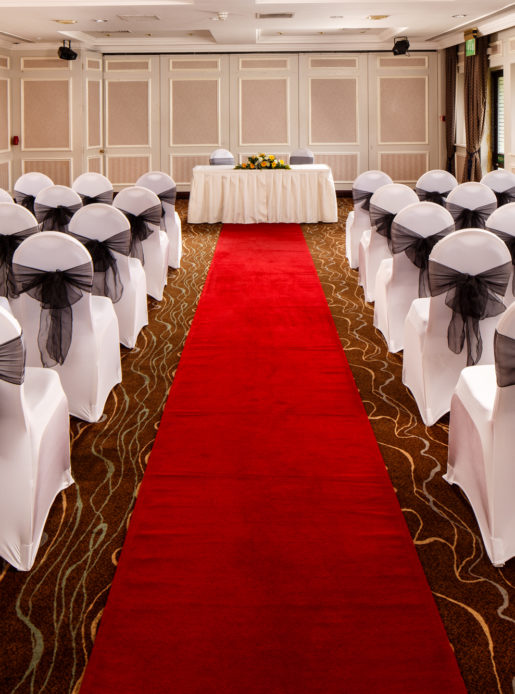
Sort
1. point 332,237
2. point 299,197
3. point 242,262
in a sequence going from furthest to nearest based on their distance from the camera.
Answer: point 299,197
point 332,237
point 242,262

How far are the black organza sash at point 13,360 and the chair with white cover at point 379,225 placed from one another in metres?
3.79

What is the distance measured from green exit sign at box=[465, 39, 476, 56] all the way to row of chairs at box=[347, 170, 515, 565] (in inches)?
285

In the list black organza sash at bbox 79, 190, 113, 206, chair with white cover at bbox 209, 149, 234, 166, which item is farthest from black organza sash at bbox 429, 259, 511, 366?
chair with white cover at bbox 209, 149, 234, 166

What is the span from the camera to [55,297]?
3729mm

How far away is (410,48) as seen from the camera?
14531mm

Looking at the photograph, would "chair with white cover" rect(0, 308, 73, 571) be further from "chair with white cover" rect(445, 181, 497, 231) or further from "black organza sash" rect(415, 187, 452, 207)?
"black organza sash" rect(415, 187, 452, 207)

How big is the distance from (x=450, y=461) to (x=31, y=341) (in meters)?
2.31

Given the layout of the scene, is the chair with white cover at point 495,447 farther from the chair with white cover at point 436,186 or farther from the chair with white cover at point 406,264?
the chair with white cover at point 436,186

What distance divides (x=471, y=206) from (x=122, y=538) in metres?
4.30

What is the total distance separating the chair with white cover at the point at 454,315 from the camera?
355 cm

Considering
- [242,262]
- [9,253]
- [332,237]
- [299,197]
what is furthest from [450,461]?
[299,197]

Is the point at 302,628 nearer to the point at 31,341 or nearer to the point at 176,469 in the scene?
the point at 176,469

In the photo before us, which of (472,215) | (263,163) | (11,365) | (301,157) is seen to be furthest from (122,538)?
(301,157)

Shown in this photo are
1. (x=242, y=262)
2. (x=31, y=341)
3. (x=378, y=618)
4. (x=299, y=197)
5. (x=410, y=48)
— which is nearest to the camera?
(x=378, y=618)
